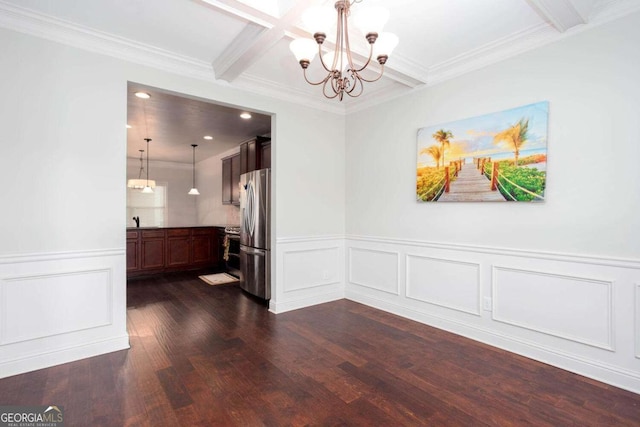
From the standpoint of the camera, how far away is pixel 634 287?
7.25 feet

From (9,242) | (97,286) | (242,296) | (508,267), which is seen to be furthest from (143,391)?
(508,267)

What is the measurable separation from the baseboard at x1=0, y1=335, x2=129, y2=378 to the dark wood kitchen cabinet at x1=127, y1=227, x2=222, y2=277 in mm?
3242

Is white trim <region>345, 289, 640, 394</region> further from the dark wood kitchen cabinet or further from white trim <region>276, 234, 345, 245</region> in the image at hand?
the dark wood kitchen cabinet

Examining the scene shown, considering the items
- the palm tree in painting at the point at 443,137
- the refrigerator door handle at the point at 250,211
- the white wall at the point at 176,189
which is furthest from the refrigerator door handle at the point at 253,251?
the white wall at the point at 176,189

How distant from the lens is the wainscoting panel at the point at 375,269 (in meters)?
3.85

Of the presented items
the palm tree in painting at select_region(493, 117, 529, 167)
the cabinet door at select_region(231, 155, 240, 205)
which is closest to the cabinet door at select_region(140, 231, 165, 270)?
the cabinet door at select_region(231, 155, 240, 205)

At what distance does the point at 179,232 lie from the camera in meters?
6.23

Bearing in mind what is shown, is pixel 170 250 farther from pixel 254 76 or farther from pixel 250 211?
pixel 254 76

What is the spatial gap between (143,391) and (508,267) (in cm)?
308

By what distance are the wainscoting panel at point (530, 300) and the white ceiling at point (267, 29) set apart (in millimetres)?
1811

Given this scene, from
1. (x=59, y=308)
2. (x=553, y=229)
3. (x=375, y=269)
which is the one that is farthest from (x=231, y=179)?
(x=553, y=229)

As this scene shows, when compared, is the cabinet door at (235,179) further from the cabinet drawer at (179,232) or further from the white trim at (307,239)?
the white trim at (307,239)

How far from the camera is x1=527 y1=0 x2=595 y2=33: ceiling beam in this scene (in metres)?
2.15

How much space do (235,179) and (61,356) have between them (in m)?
4.21
